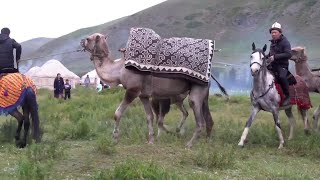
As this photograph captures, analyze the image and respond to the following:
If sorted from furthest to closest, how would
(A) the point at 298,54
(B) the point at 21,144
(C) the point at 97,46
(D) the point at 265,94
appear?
(A) the point at 298,54 < (D) the point at 265,94 < (C) the point at 97,46 < (B) the point at 21,144

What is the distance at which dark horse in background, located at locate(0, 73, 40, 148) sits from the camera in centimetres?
995

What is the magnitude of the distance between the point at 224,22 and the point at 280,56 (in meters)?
84.1

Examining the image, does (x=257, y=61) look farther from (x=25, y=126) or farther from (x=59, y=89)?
(x=59, y=89)

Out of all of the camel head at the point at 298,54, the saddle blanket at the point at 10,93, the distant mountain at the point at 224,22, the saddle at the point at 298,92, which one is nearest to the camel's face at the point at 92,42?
the saddle blanket at the point at 10,93

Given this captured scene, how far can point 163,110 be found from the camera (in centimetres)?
1194

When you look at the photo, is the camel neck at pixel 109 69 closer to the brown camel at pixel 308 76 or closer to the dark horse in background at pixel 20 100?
the dark horse in background at pixel 20 100

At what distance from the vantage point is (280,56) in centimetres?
1122

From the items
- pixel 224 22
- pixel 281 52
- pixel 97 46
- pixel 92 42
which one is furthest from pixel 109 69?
pixel 224 22

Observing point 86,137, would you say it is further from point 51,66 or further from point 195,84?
point 51,66

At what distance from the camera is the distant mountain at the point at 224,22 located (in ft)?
250

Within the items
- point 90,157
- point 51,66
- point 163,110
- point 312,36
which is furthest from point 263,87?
point 312,36

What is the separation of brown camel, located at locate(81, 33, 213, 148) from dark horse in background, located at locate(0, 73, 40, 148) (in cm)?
139

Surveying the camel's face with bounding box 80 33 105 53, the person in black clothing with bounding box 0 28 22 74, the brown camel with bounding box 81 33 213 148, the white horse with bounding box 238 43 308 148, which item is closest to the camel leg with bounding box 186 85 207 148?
the brown camel with bounding box 81 33 213 148

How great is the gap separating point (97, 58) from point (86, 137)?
1.81 m
